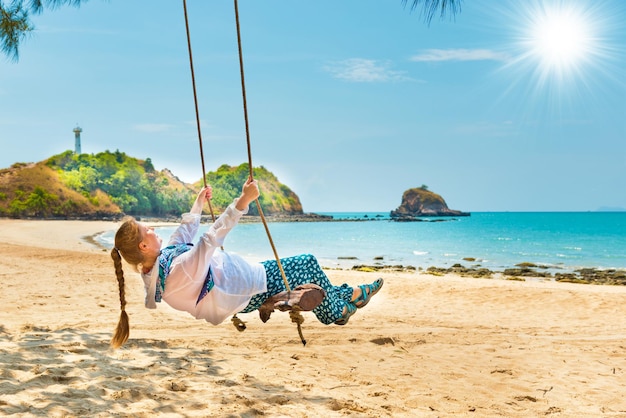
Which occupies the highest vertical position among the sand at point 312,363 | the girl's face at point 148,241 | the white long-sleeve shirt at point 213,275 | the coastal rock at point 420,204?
the coastal rock at point 420,204

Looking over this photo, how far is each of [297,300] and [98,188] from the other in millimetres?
64495

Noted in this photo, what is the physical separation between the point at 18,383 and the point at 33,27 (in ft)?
17.8

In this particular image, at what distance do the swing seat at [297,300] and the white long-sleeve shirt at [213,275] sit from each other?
0.35 ft

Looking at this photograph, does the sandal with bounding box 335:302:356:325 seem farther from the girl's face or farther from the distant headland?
the distant headland

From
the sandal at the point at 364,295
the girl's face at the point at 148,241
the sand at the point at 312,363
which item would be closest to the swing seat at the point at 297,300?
the sandal at the point at 364,295

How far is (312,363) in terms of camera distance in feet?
16.3

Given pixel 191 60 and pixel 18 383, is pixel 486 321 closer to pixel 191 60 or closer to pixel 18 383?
pixel 191 60

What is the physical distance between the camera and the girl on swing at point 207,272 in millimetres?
3166

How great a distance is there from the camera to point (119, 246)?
3178 millimetres

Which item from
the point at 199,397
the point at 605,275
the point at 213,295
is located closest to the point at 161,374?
the point at 199,397

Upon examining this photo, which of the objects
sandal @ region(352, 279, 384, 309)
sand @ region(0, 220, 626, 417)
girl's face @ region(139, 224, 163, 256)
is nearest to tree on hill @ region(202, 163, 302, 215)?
sand @ region(0, 220, 626, 417)

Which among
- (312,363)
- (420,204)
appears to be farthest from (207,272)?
(420,204)

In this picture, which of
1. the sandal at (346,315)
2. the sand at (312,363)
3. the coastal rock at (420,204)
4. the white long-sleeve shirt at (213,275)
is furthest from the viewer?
the coastal rock at (420,204)

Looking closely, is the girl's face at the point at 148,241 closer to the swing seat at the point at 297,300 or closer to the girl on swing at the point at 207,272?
the girl on swing at the point at 207,272
